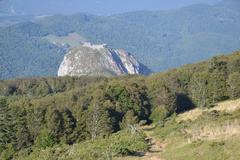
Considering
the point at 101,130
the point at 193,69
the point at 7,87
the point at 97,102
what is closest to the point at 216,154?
the point at 101,130

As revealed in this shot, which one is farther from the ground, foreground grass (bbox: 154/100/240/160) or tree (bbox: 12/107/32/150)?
foreground grass (bbox: 154/100/240/160)

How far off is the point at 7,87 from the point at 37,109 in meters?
86.0

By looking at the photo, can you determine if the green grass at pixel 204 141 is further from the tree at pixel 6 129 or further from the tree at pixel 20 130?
the tree at pixel 6 129

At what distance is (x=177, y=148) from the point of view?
4172 centimetres

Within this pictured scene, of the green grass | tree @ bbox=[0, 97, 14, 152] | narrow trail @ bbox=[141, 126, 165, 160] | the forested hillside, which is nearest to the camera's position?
the green grass

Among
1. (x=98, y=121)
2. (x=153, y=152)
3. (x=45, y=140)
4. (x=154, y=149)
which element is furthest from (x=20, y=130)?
(x=153, y=152)

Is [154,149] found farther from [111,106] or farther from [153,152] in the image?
[111,106]

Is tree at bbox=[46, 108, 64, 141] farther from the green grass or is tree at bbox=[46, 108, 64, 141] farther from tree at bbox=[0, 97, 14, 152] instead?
the green grass

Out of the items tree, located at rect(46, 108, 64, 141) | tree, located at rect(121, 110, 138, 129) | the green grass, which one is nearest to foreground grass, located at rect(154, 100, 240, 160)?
the green grass

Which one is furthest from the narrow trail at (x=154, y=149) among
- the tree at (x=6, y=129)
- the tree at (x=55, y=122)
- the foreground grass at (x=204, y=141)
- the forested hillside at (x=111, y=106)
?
the tree at (x=6, y=129)

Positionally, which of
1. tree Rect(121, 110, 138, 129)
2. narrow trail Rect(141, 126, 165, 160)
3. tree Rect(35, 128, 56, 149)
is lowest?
tree Rect(35, 128, 56, 149)

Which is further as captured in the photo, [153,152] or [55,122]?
[55,122]

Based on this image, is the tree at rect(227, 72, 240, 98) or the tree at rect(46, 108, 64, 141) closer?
the tree at rect(46, 108, 64, 141)

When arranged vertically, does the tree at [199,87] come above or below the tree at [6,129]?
above
